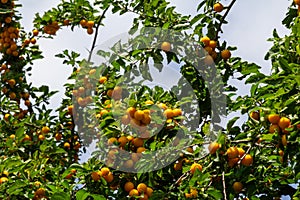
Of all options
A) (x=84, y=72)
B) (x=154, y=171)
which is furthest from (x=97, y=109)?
(x=84, y=72)

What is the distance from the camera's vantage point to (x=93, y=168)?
11.2 feet

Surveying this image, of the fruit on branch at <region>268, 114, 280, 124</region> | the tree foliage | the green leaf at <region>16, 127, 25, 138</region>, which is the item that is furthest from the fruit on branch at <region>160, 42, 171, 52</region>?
the fruit on branch at <region>268, 114, 280, 124</region>

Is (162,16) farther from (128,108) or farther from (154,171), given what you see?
(154,171)

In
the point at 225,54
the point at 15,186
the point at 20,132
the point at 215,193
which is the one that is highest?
the point at 225,54

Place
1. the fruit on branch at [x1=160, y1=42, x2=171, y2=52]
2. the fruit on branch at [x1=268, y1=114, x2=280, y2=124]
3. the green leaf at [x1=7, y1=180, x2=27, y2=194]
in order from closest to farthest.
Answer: the fruit on branch at [x1=268, y1=114, x2=280, y2=124] < the green leaf at [x1=7, y1=180, x2=27, y2=194] < the fruit on branch at [x1=160, y1=42, x2=171, y2=52]

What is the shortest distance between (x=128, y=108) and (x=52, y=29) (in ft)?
9.76

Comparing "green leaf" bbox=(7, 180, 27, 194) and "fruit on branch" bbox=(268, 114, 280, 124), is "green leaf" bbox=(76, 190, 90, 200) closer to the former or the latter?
"green leaf" bbox=(7, 180, 27, 194)

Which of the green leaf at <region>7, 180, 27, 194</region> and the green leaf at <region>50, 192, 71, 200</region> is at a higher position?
the green leaf at <region>7, 180, 27, 194</region>

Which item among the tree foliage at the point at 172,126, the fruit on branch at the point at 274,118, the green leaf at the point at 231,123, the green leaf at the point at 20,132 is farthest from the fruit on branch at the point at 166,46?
the fruit on branch at the point at 274,118

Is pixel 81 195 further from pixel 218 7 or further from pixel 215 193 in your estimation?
pixel 218 7

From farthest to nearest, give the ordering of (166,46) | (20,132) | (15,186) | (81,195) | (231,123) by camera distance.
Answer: (20,132), (166,46), (15,186), (231,123), (81,195)

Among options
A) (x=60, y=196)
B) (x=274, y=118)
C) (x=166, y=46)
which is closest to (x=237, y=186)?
(x=274, y=118)

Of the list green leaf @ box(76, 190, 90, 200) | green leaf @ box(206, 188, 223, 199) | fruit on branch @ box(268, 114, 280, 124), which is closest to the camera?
fruit on branch @ box(268, 114, 280, 124)

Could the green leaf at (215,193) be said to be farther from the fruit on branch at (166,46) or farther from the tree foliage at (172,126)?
the fruit on branch at (166,46)
